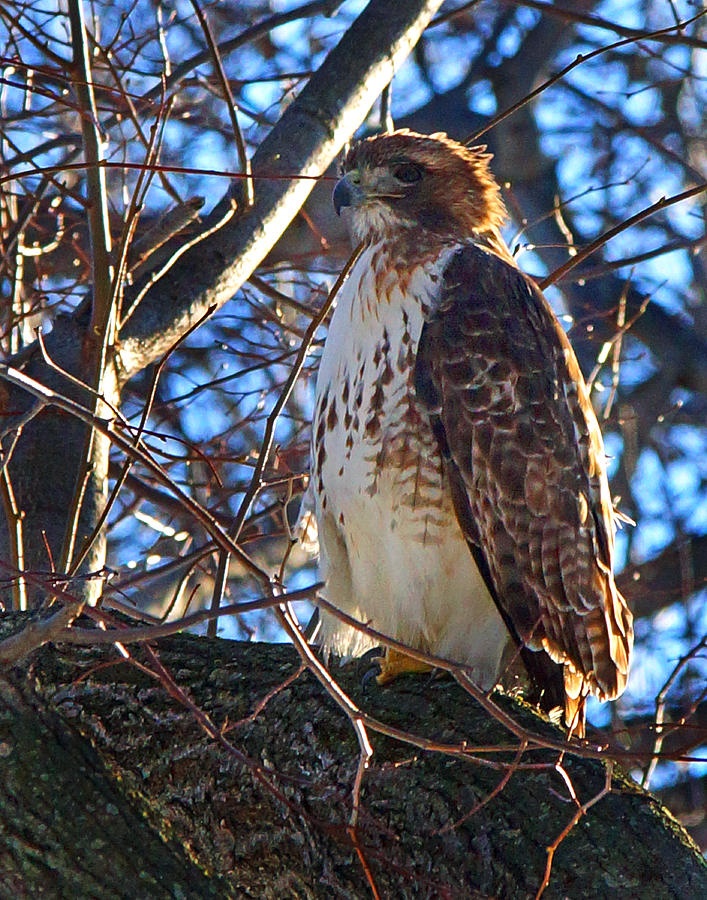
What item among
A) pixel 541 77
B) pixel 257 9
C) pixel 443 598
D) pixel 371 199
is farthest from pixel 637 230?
pixel 443 598

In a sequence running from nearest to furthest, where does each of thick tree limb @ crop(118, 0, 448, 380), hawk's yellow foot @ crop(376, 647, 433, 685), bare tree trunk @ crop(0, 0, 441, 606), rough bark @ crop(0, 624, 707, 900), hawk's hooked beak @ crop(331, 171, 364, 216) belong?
rough bark @ crop(0, 624, 707, 900) → hawk's yellow foot @ crop(376, 647, 433, 685) → hawk's hooked beak @ crop(331, 171, 364, 216) → bare tree trunk @ crop(0, 0, 441, 606) → thick tree limb @ crop(118, 0, 448, 380)

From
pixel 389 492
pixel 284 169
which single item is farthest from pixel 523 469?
pixel 284 169

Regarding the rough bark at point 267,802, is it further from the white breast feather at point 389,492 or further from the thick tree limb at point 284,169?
the thick tree limb at point 284,169

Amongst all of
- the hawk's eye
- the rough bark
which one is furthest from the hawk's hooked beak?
the rough bark

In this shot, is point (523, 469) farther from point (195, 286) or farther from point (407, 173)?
point (195, 286)

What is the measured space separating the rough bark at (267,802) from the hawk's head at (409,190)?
1490 mm

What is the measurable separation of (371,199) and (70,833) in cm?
217

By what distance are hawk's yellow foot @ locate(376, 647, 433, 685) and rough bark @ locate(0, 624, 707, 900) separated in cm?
43

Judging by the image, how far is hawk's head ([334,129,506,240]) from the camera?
364 centimetres

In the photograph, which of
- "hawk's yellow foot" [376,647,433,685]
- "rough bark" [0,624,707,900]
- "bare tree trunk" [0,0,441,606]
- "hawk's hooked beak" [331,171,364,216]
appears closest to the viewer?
"rough bark" [0,624,707,900]

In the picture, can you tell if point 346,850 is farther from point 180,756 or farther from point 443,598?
point 443,598

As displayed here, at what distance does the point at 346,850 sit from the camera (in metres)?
2.33

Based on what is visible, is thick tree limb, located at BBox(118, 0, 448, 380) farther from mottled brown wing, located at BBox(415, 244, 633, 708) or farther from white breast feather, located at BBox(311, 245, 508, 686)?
mottled brown wing, located at BBox(415, 244, 633, 708)

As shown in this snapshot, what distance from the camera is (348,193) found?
3.63 m
